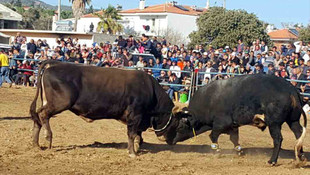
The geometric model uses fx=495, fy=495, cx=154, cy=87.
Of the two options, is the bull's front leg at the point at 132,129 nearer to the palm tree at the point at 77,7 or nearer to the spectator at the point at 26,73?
the spectator at the point at 26,73

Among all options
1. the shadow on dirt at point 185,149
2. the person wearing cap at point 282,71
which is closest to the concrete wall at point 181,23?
the person wearing cap at point 282,71

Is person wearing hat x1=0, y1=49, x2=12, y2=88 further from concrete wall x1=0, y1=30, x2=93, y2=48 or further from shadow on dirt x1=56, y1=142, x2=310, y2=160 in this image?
concrete wall x1=0, y1=30, x2=93, y2=48

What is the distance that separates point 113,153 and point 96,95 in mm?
1128

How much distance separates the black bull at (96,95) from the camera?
9.02 m

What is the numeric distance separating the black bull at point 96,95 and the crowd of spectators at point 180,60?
687cm

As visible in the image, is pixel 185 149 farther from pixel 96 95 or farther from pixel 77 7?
pixel 77 7

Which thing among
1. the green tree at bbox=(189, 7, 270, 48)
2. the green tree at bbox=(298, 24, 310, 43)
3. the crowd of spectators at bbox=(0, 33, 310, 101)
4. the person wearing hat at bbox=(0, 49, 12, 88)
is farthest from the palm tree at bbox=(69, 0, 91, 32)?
the person wearing hat at bbox=(0, 49, 12, 88)

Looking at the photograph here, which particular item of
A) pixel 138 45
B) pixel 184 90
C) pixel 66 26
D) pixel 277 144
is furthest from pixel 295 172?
pixel 66 26

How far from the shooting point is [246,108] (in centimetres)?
892

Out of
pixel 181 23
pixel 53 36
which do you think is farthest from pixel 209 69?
pixel 181 23

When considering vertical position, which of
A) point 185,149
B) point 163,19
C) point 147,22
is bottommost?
point 185,149

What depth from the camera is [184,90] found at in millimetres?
17969

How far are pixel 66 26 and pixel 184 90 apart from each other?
98.3 feet

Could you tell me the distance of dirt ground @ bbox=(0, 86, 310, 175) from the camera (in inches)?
314
